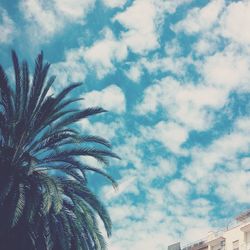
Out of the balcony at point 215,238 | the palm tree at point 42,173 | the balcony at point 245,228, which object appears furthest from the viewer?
the balcony at point 215,238

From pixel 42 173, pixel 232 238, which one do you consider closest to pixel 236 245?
pixel 232 238

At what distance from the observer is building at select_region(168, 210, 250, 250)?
4112cm

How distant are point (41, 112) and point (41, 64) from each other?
2.28m

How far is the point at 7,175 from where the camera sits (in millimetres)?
19234

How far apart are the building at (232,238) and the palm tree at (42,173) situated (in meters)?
23.3

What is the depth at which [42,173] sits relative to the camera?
20234 millimetres

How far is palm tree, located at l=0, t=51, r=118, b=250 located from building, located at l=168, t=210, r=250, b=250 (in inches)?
916

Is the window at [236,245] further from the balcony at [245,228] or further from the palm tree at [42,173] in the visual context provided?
the palm tree at [42,173]

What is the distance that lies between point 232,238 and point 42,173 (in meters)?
27.6

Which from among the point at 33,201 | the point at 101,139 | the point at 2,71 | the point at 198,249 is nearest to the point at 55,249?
the point at 33,201

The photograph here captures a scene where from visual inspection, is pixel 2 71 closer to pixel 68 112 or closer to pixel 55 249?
pixel 68 112

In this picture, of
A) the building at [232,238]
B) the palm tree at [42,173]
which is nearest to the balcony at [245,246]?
the building at [232,238]

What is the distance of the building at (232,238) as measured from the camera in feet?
135

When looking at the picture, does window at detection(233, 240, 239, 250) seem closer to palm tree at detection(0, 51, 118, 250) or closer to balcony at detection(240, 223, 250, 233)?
balcony at detection(240, 223, 250, 233)
